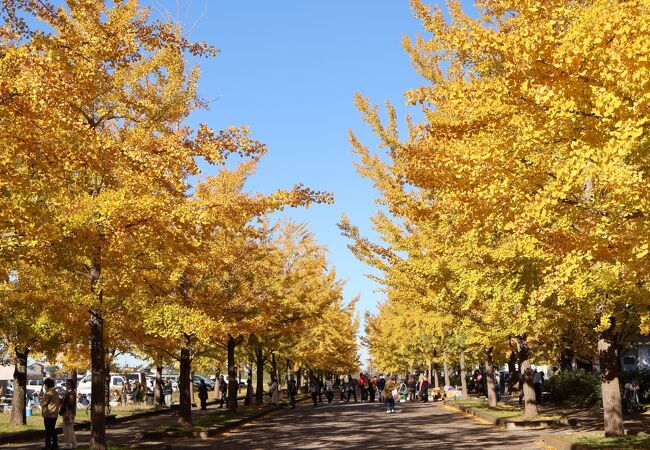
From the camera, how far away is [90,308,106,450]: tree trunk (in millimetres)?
14641

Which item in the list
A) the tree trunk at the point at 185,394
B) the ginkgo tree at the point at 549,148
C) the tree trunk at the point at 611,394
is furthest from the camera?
the tree trunk at the point at 185,394

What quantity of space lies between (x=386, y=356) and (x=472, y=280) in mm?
56205

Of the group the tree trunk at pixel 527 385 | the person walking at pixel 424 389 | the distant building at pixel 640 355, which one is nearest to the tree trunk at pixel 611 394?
the tree trunk at pixel 527 385

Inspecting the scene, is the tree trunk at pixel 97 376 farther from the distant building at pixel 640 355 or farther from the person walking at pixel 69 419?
the distant building at pixel 640 355

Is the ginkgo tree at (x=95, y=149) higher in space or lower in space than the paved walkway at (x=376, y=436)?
higher

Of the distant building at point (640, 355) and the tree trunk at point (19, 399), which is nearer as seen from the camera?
the tree trunk at point (19, 399)

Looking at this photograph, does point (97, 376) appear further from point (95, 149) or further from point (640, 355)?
point (640, 355)

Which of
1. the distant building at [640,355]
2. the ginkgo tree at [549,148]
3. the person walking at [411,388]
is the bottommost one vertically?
the person walking at [411,388]

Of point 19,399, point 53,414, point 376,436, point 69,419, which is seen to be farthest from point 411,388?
point 53,414

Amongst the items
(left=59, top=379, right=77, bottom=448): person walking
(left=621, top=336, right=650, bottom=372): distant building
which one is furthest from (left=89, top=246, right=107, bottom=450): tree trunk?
(left=621, top=336, right=650, bottom=372): distant building

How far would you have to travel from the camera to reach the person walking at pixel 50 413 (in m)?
16.6

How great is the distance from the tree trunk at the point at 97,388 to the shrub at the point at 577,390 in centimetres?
1891

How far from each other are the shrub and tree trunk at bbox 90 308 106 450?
62.0 feet

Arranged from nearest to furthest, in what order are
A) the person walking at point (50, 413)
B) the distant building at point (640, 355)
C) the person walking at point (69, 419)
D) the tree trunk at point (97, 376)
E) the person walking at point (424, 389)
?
the tree trunk at point (97, 376) < the person walking at point (50, 413) < the person walking at point (69, 419) < the person walking at point (424, 389) < the distant building at point (640, 355)
